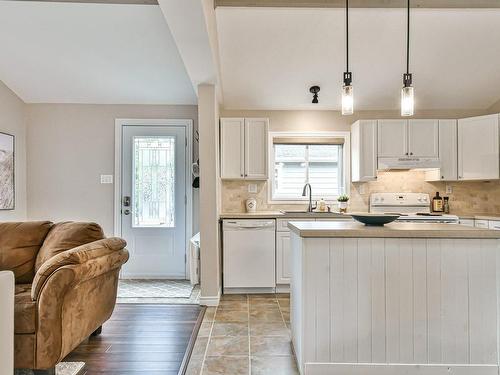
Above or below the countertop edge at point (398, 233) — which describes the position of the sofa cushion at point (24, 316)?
below

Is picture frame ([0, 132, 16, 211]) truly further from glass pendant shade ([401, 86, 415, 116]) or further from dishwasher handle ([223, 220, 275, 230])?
glass pendant shade ([401, 86, 415, 116])

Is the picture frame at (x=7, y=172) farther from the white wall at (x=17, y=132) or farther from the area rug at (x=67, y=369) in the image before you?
the area rug at (x=67, y=369)

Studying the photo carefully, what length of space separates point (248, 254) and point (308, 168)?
4.92ft

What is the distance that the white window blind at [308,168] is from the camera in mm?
4488

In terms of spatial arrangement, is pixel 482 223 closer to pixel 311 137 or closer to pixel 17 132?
pixel 311 137

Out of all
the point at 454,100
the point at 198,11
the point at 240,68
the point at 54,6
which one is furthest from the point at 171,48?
the point at 454,100

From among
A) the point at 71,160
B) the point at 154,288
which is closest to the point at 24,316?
the point at 154,288

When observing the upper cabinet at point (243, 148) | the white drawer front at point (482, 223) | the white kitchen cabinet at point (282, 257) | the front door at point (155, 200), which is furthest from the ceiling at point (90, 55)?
the white drawer front at point (482, 223)

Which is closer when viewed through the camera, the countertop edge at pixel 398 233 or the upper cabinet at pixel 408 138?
the countertop edge at pixel 398 233

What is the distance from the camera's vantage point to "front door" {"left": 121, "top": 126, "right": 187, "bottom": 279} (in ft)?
14.8

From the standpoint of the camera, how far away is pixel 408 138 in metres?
4.06

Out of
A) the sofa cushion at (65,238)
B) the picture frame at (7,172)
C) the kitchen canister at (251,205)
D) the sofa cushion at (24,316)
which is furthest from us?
the kitchen canister at (251,205)

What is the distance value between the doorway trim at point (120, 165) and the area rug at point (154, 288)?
0.33m

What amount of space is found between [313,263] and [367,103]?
2.97 meters
